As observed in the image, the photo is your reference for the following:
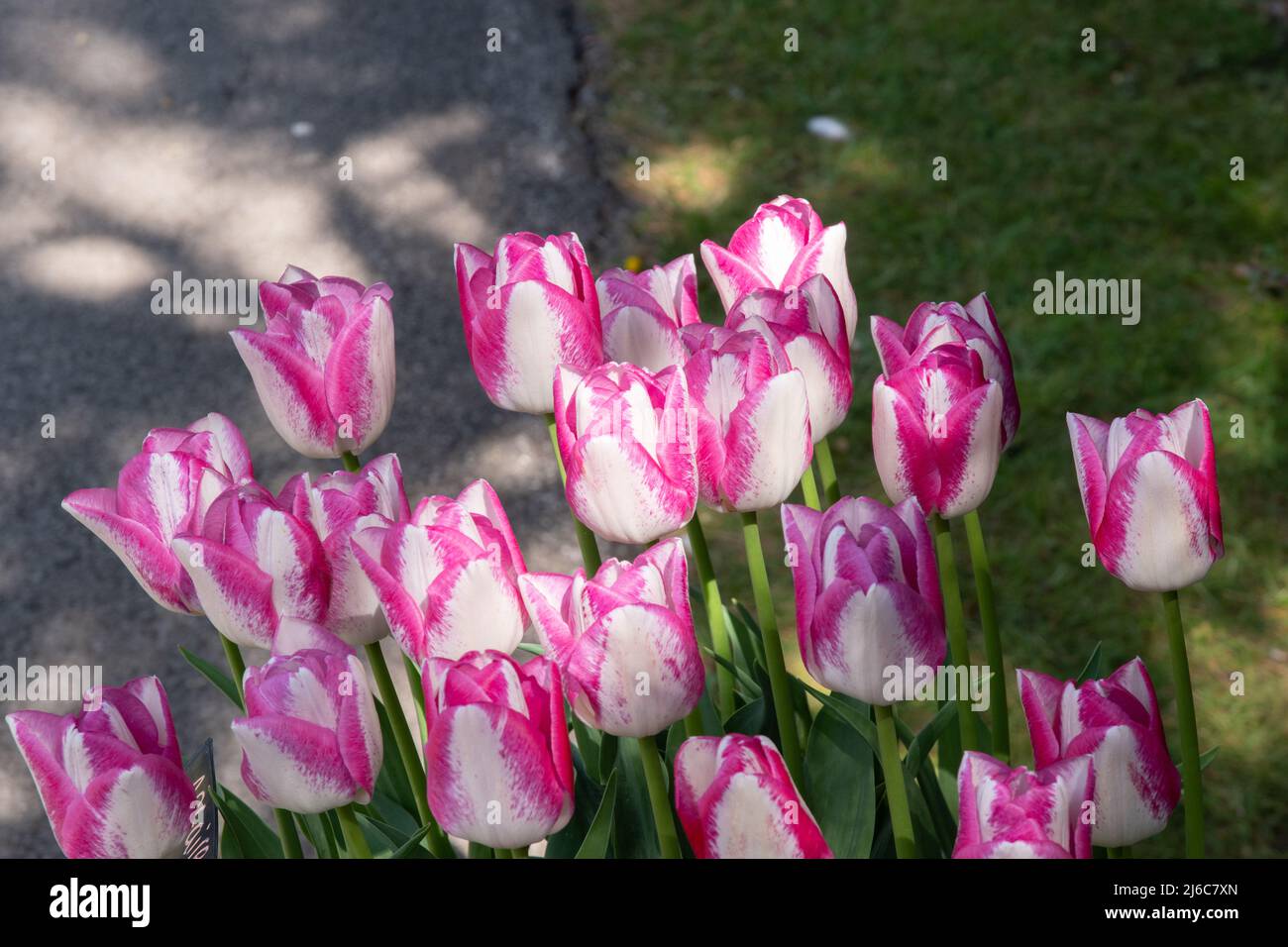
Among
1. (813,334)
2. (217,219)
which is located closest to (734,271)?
(813,334)

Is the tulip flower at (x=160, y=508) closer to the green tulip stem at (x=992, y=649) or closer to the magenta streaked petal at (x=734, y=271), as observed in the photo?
the magenta streaked petal at (x=734, y=271)

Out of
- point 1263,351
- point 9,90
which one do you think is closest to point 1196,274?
point 1263,351

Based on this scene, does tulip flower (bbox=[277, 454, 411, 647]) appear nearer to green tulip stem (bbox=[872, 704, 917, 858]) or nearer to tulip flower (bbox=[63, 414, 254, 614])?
tulip flower (bbox=[63, 414, 254, 614])

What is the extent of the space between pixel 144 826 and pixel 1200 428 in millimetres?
691

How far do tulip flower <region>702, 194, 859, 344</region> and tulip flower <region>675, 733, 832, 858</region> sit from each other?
432 millimetres

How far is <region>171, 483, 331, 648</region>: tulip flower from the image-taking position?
85 cm

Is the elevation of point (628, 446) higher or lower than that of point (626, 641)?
higher

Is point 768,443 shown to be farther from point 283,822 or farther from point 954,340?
point 283,822

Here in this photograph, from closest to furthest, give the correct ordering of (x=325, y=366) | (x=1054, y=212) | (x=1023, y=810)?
(x=1023, y=810)
(x=325, y=366)
(x=1054, y=212)

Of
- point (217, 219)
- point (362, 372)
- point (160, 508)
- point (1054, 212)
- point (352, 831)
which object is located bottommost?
point (352, 831)

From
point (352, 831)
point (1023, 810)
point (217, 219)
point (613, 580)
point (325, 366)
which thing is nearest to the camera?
point (1023, 810)

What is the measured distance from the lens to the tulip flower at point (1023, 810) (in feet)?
2.25

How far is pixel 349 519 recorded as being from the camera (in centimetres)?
88

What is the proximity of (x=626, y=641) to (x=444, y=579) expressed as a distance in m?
0.11
